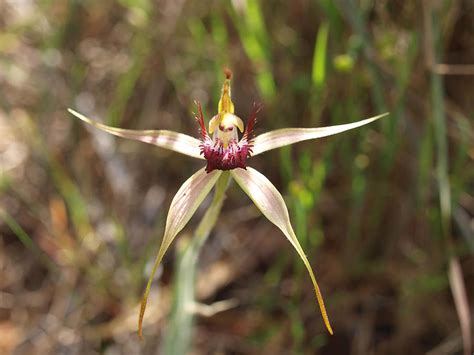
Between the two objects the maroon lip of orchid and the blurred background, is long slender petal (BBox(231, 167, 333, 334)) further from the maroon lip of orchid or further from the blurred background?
the blurred background

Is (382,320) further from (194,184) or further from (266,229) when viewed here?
(194,184)

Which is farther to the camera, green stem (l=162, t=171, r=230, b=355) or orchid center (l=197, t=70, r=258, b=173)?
green stem (l=162, t=171, r=230, b=355)

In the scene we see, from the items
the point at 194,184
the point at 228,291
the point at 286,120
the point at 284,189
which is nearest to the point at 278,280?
the point at 228,291

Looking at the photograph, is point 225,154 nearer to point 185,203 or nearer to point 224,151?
point 224,151

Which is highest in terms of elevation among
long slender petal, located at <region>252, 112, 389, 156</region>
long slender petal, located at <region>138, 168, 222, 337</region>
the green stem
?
long slender petal, located at <region>252, 112, 389, 156</region>

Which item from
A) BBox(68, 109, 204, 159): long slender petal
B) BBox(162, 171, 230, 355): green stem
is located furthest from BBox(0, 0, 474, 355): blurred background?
BBox(68, 109, 204, 159): long slender petal

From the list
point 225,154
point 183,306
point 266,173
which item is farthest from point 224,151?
point 266,173
